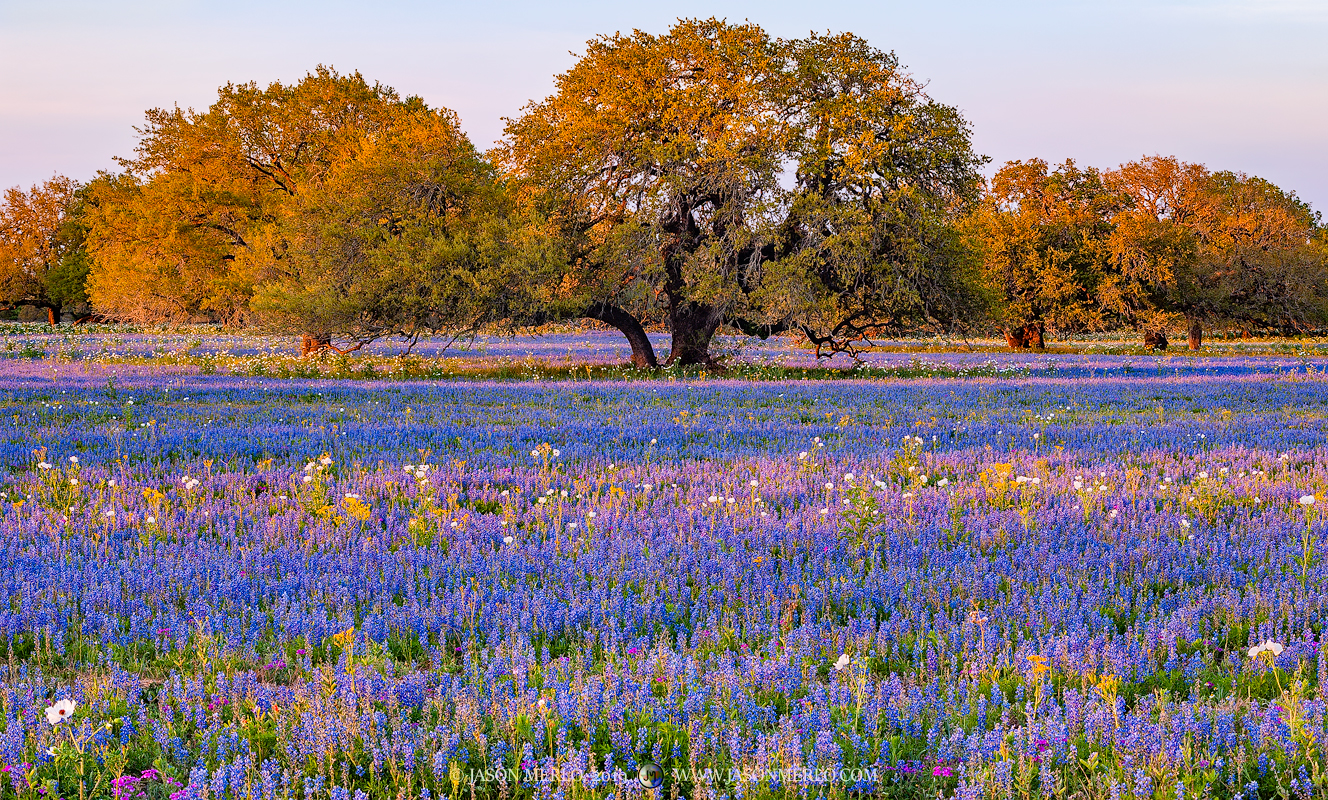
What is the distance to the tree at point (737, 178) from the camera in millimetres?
23250

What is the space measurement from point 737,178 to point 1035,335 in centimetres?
3409

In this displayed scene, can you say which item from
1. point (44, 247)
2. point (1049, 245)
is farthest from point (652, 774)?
point (44, 247)

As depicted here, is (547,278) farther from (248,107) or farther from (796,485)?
(248,107)

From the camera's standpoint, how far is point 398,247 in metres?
23.7

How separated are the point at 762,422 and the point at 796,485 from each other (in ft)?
17.8

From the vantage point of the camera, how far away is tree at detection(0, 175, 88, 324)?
224 ft

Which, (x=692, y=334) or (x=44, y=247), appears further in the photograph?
(x=44, y=247)

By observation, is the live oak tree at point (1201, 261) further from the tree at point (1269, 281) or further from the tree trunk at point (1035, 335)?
the tree trunk at point (1035, 335)

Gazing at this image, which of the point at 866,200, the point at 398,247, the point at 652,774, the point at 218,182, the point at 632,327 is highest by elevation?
the point at 218,182

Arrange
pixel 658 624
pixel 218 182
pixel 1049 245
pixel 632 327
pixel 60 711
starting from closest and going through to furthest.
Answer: pixel 60 711 < pixel 658 624 < pixel 632 327 < pixel 218 182 < pixel 1049 245

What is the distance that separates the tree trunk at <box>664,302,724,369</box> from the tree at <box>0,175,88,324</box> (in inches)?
2361

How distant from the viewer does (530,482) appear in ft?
27.1

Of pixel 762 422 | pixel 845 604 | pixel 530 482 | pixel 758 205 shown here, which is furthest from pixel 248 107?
pixel 845 604

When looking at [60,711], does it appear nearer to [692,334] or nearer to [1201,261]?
Result: [692,334]
